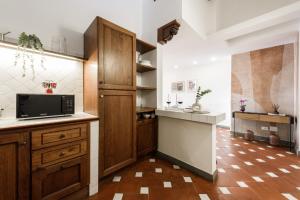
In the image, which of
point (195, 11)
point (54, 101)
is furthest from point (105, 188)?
point (195, 11)

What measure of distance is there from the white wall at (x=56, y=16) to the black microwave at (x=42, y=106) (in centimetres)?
82

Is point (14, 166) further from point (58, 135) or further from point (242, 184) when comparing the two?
point (242, 184)

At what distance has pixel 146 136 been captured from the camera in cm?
250

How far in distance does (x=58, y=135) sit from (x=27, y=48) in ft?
3.49

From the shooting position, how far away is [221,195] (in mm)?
1599

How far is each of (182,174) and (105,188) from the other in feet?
3.77

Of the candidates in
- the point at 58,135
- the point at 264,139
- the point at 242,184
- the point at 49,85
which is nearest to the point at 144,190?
the point at 58,135

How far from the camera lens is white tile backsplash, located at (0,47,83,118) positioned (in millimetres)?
1456

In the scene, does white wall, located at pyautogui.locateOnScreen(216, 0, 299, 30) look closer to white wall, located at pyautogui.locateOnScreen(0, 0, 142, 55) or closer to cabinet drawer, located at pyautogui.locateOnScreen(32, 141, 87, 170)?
white wall, located at pyautogui.locateOnScreen(0, 0, 142, 55)

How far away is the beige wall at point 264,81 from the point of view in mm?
3350

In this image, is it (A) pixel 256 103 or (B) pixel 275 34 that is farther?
(A) pixel 256 103

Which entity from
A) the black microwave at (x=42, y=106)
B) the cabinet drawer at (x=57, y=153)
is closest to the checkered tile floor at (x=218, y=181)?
the cabinet drawer at (x=57, y=153)

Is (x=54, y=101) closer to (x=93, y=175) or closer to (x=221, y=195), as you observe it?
(x=93, y=175)

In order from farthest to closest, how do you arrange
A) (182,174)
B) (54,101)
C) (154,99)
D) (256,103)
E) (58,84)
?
(256,103) → (154,99) → (182,174) → (58,84) → (54,101)
